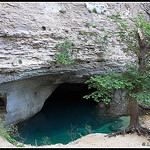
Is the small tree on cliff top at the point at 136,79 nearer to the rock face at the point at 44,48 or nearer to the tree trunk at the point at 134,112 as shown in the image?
the tree trunk at the point at 134,112

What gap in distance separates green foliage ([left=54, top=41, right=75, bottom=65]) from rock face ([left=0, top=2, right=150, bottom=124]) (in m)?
0.17

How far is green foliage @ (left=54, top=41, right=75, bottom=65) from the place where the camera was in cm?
606

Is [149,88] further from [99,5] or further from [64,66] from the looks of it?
[99,5]

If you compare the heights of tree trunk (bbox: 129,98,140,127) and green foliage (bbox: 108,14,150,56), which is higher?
green foliage (bbox: 108,14,150,56)

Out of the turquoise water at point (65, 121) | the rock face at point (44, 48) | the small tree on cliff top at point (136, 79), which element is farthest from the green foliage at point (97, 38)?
the turquoise water at point (65, 121)

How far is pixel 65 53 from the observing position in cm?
630

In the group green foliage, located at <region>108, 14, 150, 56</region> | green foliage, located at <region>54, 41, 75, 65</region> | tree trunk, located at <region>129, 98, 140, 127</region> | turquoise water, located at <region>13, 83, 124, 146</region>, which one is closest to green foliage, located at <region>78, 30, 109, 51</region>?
green foliage, located at <region>54, 41, 75, 65</region>

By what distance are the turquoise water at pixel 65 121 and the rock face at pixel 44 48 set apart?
32.7 inches

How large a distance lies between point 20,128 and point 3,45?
13.4 feet

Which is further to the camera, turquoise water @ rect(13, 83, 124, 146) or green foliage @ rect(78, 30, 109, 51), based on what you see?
turquoise water @ rect(13, 83, 124, 146)

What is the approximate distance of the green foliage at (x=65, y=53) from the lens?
606cm

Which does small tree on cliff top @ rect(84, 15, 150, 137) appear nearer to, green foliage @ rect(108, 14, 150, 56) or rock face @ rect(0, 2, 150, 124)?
green foliage @ rect(108, 14, 150, 56)

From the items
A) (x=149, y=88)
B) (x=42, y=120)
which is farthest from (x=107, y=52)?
(x=42, y=120)

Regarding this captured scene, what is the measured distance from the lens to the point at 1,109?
6.70 metres
